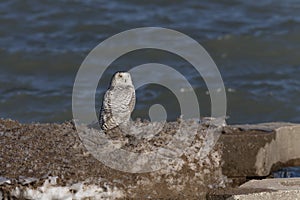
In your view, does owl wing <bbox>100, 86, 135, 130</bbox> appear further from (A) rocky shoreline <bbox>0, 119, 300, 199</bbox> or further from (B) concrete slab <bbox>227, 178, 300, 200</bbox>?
(B) concrete slab <bbox>227, 178, 300, 200</bbox>

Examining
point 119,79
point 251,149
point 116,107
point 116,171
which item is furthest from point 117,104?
point 251,149

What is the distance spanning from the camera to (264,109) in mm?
10773

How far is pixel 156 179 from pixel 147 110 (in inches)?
196

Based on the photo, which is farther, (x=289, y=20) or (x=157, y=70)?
(x=289, y=20)

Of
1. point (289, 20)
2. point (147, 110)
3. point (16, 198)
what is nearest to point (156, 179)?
point (16, 198)

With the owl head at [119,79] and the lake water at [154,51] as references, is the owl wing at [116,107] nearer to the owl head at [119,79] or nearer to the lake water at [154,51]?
the owl head at [119,79]

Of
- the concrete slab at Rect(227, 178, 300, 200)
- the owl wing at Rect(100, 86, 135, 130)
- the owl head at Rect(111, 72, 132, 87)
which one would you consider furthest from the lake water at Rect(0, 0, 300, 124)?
the concrete slab at Rect(227, 178, 300, 200)

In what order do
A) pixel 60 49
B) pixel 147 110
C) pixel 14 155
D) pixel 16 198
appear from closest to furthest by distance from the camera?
pixel 16 198
pixel 14 155
pixel 147 110
pixel 60 49

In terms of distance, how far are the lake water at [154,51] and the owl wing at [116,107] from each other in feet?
13.8

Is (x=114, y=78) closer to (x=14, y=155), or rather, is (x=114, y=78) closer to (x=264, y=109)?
(x=14, y=155)

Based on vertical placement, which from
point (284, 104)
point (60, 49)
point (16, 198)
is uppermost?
point (60, 49)

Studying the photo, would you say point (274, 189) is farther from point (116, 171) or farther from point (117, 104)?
point (117, 104)

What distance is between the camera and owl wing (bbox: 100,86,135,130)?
19.2ft

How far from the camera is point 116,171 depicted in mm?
5531
